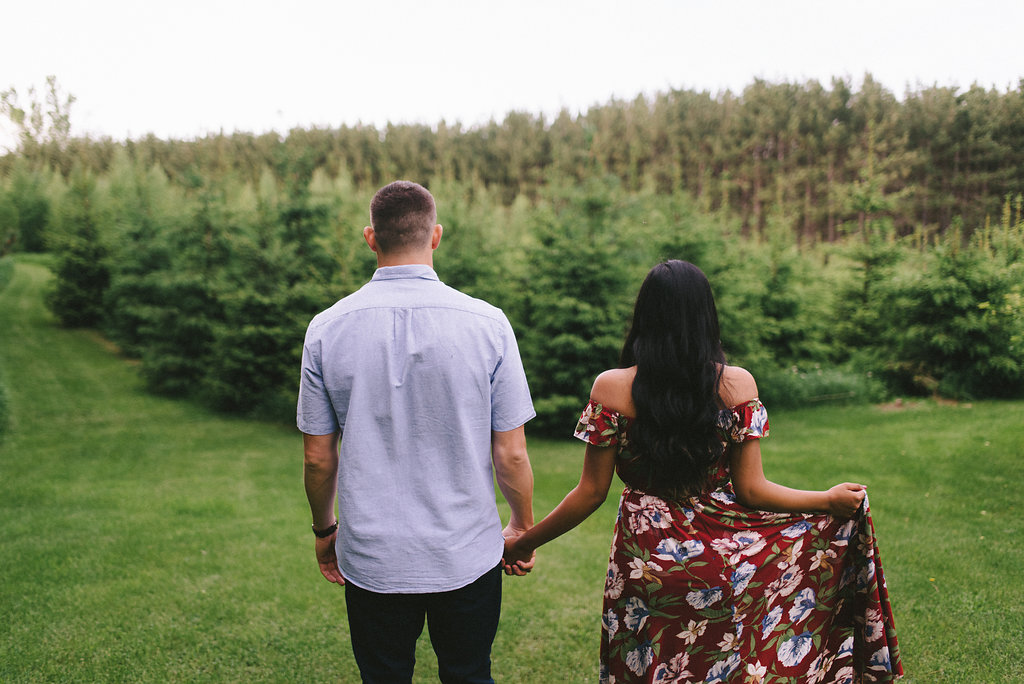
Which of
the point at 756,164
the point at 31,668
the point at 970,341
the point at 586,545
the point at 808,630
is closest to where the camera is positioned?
the point at 808,630

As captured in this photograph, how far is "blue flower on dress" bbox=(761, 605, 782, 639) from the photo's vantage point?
2.02 metres

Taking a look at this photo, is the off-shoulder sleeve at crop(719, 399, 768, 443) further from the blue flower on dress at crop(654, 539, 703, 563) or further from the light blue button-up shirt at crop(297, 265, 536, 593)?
the light blue button-up shirt at crop(297, 265, 536, 593)

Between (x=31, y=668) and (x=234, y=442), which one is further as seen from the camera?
(x=234, y=442)

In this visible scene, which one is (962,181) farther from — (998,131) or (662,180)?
(662,180)

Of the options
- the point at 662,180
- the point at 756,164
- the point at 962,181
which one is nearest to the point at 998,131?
the point at 962,181

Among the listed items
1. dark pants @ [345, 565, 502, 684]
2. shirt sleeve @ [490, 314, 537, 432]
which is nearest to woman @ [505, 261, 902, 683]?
shirt sleeve @ [490, 314, 537, 432]

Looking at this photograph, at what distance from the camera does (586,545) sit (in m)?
5.25

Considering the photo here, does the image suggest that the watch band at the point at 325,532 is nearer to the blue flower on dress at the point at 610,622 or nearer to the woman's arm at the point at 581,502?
the woman's arm at the point at 581,502

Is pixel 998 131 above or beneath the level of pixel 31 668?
above

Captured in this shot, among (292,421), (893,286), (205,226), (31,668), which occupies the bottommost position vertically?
(292,421)

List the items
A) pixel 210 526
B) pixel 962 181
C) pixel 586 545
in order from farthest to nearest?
pixel 962 181
pixel 210 526
pixel 586 545

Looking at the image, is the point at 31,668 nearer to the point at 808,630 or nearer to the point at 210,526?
the point at 210,526

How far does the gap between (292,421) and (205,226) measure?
4.13 metres

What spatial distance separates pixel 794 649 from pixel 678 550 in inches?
21.6
